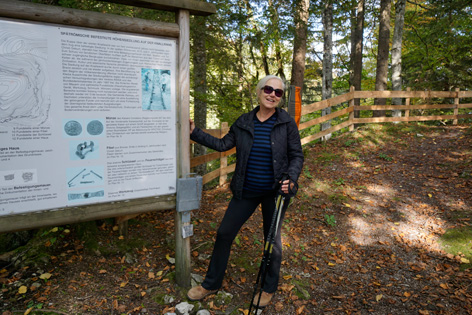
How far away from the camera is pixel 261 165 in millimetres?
3057

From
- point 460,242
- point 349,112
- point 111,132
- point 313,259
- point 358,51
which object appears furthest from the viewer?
point 358,51

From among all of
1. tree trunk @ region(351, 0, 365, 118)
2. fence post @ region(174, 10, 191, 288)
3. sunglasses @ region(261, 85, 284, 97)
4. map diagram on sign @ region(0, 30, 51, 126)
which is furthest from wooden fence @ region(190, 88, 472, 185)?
map diagram on sign @ region(0, 30, 51, 126)

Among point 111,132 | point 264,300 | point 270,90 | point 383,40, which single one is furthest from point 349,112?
point 111,132

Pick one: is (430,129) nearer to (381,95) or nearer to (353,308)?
(381,95)

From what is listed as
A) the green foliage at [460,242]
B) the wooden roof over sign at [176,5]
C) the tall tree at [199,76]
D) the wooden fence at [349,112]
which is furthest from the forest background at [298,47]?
the green foliage at [460,242]

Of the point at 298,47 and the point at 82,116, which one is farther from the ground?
the point at 298,47

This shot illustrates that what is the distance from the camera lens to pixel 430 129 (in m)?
10.5

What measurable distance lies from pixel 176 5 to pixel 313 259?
384 cm

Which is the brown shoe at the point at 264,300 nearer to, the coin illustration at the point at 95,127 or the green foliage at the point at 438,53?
the coin illustration at the point at 95,127

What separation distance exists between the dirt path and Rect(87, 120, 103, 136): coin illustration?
1.83 meters

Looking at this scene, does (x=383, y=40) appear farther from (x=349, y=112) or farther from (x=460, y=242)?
(x=460, y=242)

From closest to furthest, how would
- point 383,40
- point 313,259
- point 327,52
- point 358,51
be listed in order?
point 313,259 → point 327,52 → point 383,40 → point 358,51

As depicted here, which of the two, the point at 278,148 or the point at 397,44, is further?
the point at 397,44

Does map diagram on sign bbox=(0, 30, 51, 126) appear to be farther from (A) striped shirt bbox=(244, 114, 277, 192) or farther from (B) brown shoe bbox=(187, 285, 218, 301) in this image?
(B) brown shoe bbox=(187, 285, 218, 301)
